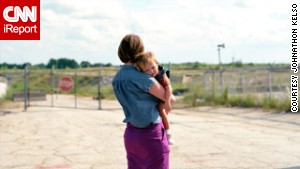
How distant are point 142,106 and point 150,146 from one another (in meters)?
0.32

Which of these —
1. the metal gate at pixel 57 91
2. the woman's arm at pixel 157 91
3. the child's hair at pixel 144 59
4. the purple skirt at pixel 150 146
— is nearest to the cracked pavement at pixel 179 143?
the purple skirt at pixel 150 146

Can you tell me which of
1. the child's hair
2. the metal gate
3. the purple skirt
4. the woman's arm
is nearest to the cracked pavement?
the purple skirt

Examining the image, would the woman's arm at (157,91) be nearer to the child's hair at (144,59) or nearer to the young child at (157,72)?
the young child at (157,72)

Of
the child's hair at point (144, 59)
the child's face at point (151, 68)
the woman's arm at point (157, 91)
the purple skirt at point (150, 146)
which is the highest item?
the child's hair at point (144, 59)

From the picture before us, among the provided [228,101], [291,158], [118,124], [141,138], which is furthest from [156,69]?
[228,101]

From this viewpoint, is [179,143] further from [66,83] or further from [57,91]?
[57,91]

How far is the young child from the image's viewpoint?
3990 millimetres

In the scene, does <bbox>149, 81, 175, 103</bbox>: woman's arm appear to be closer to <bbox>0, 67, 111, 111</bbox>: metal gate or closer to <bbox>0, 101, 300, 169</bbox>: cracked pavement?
<bbox>0, 101, 300, 169</bbox>: cracked pavement

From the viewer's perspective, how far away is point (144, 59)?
3984 millimetres

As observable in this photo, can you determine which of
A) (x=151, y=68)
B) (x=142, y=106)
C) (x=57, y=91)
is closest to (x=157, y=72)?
(x=151, y=68)

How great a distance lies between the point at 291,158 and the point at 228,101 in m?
13.7

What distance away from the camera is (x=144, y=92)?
4.05 m

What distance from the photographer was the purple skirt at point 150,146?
160 inches

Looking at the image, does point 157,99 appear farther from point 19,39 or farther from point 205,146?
point 19,39
